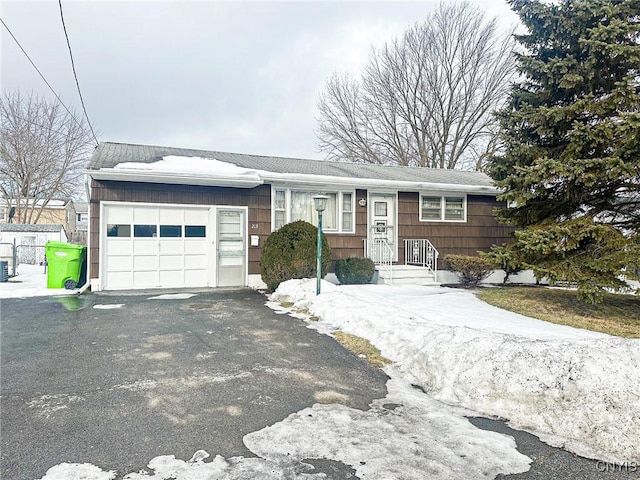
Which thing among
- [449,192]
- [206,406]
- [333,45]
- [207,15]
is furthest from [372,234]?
[333,45]

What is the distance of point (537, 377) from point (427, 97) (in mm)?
24233

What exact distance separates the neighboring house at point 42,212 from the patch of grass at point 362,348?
74.4 feet

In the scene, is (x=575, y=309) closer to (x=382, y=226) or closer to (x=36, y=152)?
(x=382, y=226)

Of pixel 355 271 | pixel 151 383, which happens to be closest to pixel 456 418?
pixel 151 383

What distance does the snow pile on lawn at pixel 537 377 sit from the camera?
2949 mm

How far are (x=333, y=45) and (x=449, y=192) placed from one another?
9.18m

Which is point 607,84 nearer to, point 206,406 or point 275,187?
point 275,187

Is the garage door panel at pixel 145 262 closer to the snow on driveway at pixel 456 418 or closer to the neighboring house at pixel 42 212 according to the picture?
the snow on driveway at pixel 456 418

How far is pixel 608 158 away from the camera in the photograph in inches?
260

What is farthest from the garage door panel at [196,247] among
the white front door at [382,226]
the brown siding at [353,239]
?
the white front door at [382,226]

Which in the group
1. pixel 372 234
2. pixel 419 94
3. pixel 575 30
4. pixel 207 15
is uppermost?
pixel 419 94

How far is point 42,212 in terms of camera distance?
26.2m

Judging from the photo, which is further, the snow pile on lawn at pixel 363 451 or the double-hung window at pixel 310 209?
the double-hung window at pixel 310 209

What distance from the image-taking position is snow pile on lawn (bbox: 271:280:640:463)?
2.95 metres
